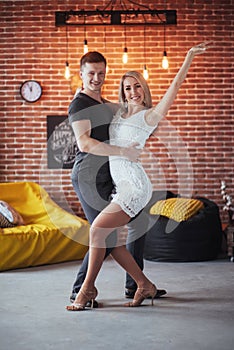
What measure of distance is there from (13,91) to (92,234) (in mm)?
3631

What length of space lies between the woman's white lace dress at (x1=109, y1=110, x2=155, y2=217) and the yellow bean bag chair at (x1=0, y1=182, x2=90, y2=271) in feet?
6.88

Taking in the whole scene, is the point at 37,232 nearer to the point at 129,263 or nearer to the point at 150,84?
the point at 129,263

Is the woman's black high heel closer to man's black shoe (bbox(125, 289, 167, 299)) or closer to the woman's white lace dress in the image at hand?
man's black shoe (bbox(125, 289, 167, 299))

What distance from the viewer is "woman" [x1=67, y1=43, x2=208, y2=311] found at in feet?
14.3

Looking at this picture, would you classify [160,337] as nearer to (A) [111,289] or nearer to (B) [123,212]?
(B) [123,212]

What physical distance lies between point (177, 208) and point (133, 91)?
239 centimetres

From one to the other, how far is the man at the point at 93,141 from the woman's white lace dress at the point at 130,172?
0.08 meters

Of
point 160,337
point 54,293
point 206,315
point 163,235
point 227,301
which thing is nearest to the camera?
point 160,337

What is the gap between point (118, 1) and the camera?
7.44 m

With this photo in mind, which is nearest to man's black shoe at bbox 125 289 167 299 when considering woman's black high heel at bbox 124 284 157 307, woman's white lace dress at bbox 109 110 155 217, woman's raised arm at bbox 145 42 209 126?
woman's black high heel at bbox 124 284 157 307

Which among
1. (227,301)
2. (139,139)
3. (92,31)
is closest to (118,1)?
(92,31)

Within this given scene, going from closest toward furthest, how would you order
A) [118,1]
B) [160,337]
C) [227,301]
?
[160,337] < [227,301] < [118,1]

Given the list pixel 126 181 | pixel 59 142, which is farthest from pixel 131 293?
pixel 59 142

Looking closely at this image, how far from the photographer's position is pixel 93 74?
4.40m
